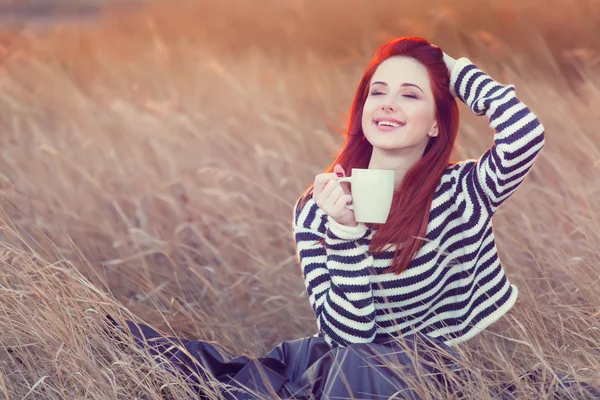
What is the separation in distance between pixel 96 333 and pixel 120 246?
121 cm

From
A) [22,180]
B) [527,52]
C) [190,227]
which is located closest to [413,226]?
[190,227]

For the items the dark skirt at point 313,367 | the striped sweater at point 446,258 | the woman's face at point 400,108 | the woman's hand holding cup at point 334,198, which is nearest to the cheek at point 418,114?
the woman's face at point 400,108

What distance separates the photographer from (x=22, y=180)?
348 cm

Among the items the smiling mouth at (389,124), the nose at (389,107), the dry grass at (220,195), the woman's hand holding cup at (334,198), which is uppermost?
the nose at (389,107)

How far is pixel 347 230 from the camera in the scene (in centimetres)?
177

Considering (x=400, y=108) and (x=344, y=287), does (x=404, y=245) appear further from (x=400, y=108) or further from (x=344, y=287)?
(x=400, y=108)

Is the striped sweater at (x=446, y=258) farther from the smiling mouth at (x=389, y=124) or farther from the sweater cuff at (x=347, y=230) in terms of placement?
the smiling mouth at (x=389, y=124)

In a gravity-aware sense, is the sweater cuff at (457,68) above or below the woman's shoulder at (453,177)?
above

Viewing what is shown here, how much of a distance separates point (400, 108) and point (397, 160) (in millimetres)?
131

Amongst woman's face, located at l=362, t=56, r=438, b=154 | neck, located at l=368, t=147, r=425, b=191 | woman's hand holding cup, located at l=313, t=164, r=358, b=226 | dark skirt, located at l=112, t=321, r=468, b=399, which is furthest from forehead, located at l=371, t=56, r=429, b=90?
dark skirt, located at l=112, t=321, r=468, b=399

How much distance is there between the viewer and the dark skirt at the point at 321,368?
5.70ft

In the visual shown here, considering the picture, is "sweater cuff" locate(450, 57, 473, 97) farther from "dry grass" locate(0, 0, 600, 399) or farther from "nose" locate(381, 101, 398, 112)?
"dry grass" locate(0, 0, 600, 399)

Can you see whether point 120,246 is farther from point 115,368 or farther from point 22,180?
point 115,368

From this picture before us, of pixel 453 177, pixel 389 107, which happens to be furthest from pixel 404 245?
pixel 389 107
